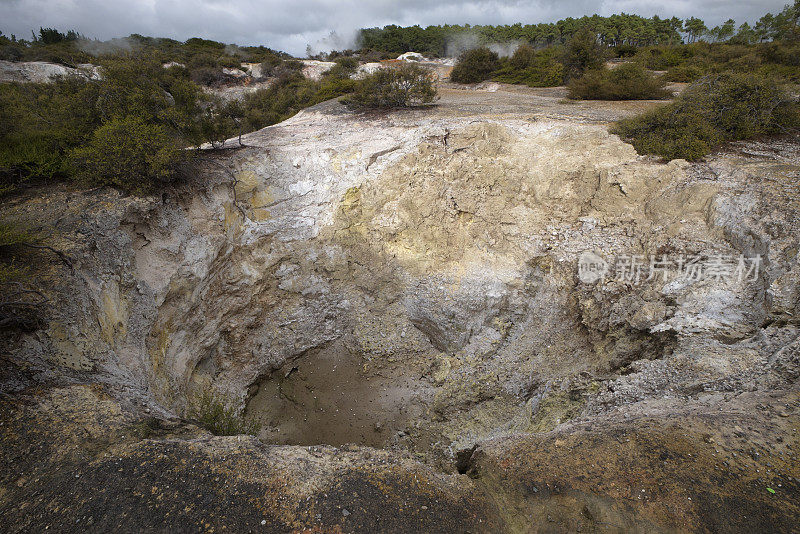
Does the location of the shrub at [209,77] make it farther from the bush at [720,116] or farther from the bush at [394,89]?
the bush at [720,116]

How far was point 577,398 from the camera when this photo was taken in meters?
7.52

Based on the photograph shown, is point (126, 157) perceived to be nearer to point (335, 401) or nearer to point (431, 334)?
point (335, 401)

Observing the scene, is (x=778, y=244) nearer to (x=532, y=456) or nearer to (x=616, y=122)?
(x=616, y=122)

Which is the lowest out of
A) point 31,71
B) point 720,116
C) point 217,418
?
point 217,418

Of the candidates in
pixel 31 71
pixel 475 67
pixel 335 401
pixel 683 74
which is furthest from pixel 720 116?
pixel 31 71

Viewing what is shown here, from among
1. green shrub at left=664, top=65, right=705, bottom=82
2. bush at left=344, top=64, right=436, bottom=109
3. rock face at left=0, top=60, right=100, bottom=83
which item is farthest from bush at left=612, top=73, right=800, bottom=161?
rock face at left=0, top=60, right=100, bottom=83

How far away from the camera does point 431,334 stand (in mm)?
11531

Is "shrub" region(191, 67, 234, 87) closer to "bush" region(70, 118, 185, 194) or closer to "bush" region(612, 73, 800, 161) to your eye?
"bush" region(70, 118, 185, 194)

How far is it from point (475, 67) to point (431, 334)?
813 inches

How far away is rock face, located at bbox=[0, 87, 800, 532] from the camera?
441 cm

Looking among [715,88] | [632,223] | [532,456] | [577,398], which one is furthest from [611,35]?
[532,456]

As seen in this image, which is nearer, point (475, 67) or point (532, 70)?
point (532, 70)

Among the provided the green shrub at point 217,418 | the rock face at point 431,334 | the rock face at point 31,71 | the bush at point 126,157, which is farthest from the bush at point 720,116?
the rock face at point 31,71

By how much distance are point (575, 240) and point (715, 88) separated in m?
6.92
